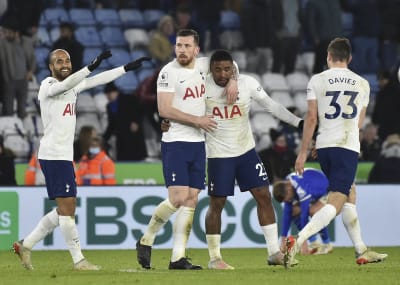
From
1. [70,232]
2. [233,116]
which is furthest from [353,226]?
[70,232]

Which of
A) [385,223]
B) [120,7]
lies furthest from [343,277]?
[120,7]

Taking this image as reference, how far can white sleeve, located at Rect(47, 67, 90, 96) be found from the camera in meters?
13.4

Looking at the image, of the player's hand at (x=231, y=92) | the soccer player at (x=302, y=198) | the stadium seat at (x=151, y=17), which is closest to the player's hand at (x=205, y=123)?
the player's hand at (x=231, y=92)

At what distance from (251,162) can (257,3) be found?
12.4 m

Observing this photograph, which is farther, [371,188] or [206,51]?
[206,51]

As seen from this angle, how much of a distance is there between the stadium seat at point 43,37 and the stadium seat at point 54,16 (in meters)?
0.17

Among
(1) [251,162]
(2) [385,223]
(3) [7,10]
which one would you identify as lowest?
(2) [385,223]

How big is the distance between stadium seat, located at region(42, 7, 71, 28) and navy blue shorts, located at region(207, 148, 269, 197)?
486 inches

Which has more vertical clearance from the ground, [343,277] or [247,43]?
[247,43]

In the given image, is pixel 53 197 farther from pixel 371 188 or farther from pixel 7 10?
pixel 7 10

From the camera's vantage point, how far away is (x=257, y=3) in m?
26.2

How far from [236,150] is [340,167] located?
42.3 inches

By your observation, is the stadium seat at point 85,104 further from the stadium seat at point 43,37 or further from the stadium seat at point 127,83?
the stadium seat at point 43,37

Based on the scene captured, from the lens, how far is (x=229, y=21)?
1078 inches
